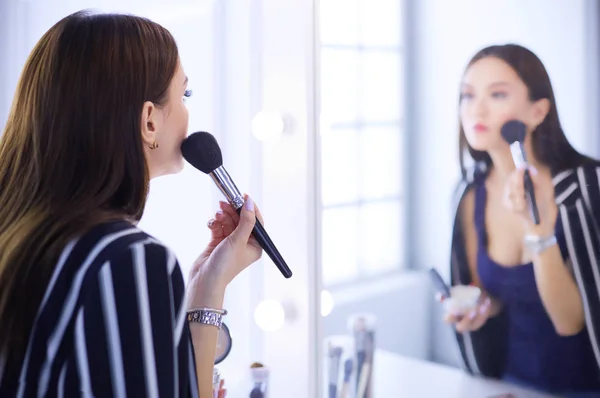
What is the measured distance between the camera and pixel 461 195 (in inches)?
36.3

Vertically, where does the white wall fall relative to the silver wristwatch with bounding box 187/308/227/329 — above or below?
above

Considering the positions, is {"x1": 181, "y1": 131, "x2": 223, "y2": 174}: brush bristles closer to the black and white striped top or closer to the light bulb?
the black and white striped top

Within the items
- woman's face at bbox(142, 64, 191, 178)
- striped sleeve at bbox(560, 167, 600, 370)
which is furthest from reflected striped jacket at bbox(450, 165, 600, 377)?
woman's face at bbox(142, 64, 191, 178)

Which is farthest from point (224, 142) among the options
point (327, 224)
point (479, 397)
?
point (479, 397)

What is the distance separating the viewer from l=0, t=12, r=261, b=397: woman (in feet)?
2.06

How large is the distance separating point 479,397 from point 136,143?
0.55 m

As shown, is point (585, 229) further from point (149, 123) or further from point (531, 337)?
point (149, 123)

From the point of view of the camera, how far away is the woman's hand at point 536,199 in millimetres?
849

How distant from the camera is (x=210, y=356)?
0.81 m

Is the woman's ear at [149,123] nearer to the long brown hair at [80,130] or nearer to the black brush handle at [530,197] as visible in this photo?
the long brown hair at [80,130]

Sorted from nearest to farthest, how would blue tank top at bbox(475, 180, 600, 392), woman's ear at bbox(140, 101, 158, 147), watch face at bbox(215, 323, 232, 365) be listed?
woman's ear at bbox(140, 101, 158, 147)
blue tank top at bbox(475, 180, 600, 392)
watch face at bbox(215, 323, 232, 365)

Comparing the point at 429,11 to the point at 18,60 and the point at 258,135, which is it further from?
the point at 18,60

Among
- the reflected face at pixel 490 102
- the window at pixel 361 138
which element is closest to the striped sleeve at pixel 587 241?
the reflected face at pixel 490 102

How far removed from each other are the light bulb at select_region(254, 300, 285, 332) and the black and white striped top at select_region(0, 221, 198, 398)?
1.81 ft
